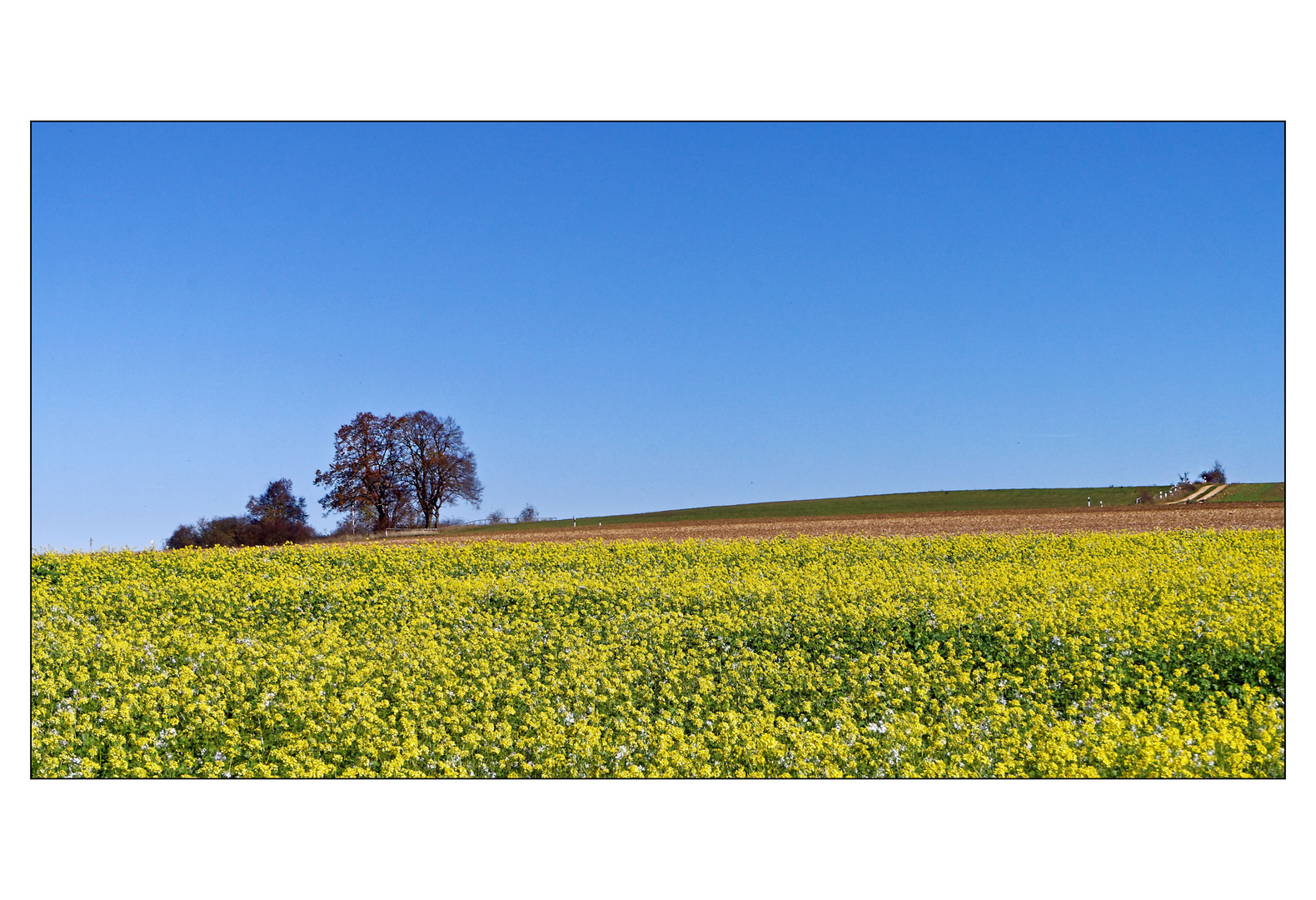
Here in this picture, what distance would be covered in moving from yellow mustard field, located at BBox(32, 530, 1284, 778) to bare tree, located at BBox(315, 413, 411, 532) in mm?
21966

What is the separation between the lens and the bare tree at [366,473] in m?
37.0

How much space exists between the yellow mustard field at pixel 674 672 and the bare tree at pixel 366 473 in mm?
21966

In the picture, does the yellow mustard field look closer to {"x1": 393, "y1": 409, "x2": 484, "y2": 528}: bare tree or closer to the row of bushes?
the row of bushes

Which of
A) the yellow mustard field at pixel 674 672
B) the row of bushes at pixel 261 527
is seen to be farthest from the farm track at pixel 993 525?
the yellow mustard field at pixel 674 672

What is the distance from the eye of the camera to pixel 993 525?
2581 centimetres

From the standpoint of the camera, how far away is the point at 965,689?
866 centimetres

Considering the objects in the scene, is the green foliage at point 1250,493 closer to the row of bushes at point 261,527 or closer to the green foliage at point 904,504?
the green foliage at point 904,504

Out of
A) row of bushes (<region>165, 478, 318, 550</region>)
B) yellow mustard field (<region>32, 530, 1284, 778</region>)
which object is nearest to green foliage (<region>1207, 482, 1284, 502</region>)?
yellow mustard field (<region>32, 530, 1284, 778</region>)

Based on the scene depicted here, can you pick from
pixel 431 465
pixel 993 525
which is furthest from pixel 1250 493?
pixel 431 465

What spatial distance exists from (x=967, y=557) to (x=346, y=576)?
12.0 metres

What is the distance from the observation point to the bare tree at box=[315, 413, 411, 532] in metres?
37.0

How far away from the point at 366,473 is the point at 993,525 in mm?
25814
